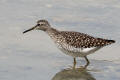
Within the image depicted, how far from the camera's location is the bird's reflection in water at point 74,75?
39.5 feet

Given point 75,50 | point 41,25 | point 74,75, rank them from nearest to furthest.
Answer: point 74,75 < point 75,50 < point 41,25

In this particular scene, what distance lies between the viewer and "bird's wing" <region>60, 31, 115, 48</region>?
12929 mm

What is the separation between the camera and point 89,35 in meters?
13.5

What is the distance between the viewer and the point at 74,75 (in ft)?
40.6

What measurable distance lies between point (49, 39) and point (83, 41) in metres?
1.58

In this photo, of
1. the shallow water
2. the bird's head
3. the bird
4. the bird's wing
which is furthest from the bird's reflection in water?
the bird's head

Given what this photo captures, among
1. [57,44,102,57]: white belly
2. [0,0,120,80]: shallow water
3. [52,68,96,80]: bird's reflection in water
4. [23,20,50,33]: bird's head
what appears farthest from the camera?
[23,20,50,33]: bird's head

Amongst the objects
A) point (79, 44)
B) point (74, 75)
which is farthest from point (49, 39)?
point (74, 75)

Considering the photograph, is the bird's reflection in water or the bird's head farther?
the bird's head

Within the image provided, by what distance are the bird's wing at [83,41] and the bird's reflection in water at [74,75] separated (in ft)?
2.10

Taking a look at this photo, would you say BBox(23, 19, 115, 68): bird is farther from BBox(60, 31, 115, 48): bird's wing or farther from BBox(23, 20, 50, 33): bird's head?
BBox(23, 20, 50, 33): bird's head

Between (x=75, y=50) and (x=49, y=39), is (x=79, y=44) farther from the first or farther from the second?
(x=49, y=39)

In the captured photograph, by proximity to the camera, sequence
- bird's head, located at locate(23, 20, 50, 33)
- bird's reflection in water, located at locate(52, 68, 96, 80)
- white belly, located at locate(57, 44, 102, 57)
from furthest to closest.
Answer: bird's head, located at locate(23, 20, 50, 33)
white belly, located at locate(57, 44, 102, 57)
bird's reflection in water, located at locate(52, 68, 96, 80)

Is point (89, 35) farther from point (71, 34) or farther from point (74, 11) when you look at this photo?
point (74, 11)
